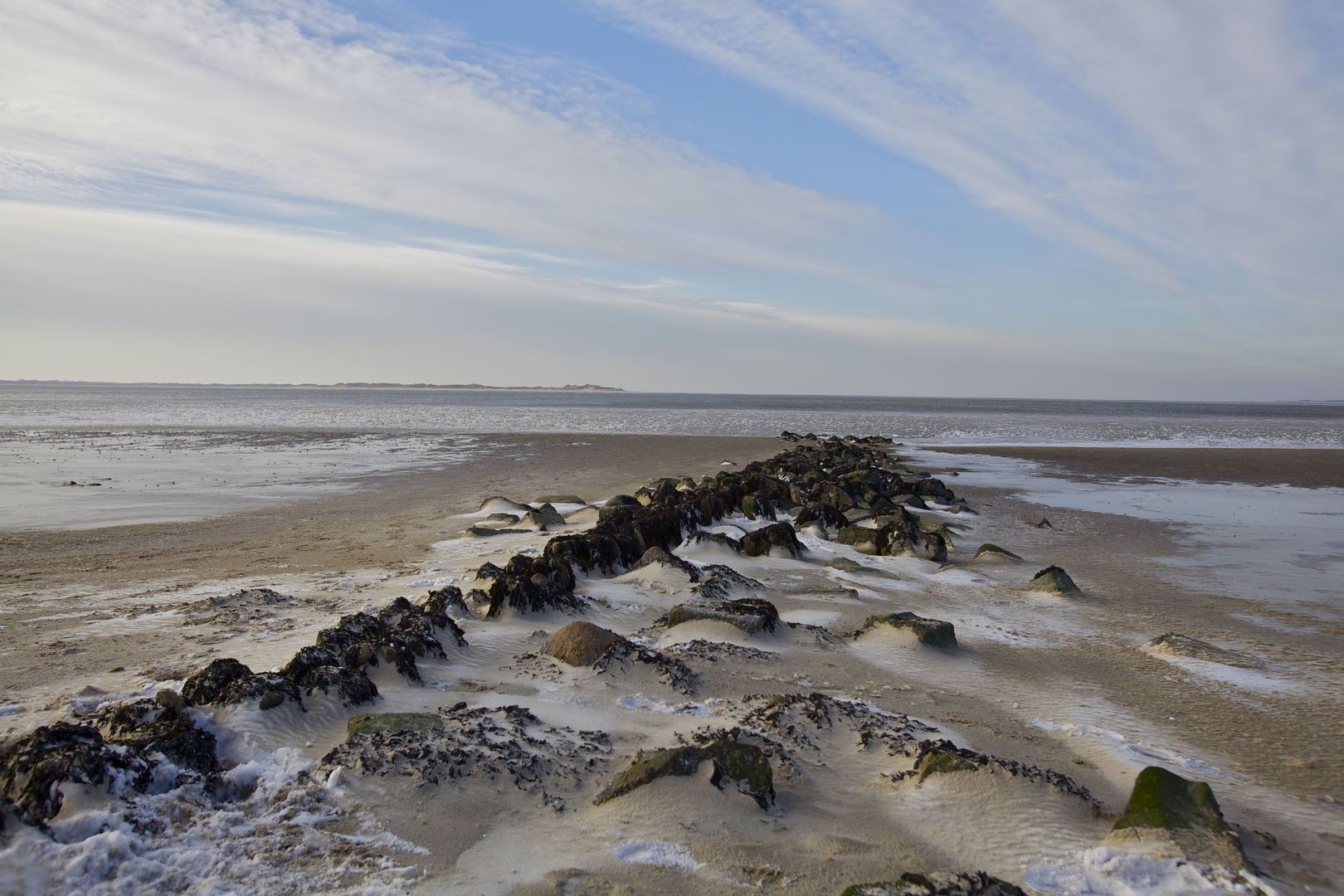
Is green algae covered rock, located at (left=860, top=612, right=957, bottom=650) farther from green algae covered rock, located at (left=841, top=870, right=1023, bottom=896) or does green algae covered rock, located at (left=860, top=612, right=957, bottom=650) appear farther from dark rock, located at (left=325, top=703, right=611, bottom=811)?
green algae covered rock, located at (left=841, top=870, right=1023, bottom=896)

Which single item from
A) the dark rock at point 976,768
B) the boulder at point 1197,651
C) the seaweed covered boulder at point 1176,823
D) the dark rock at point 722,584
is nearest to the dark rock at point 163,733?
the dark rock at point 976,768

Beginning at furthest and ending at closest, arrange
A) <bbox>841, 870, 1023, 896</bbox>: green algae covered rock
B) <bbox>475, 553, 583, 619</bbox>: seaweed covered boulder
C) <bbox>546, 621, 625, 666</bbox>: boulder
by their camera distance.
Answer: <bbox>475, 553, 583, 619</bbox>: seaweed covered boulder < <bbox>546, 621, 625, 666</bbox>: boulder < <bbox>841, 870, 1023, 896</bbox>: green algae covered rock

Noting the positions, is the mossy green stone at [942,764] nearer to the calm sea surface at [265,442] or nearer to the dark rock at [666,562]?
the dark rock at [666,562]

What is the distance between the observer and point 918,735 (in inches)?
140

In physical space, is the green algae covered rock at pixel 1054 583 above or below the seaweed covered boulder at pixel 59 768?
below

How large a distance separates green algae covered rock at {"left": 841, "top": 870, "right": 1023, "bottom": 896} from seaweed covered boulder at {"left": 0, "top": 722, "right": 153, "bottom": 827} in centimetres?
241

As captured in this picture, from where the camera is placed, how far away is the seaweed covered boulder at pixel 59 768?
7.68 feet

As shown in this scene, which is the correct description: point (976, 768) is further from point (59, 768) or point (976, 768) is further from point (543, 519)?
point (543, 519)

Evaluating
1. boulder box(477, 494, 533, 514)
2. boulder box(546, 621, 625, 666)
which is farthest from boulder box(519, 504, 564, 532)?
boulder box(546, 621, 625, 666)

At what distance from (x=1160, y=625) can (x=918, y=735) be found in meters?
3.48

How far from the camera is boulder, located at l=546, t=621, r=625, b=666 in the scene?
420cm

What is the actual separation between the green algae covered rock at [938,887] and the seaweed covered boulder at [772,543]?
5146 millimetres

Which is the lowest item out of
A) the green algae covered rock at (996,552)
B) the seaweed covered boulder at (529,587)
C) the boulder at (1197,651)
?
the boulder at (1197,651)

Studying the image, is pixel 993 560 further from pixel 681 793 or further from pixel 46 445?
pixel 46 445
